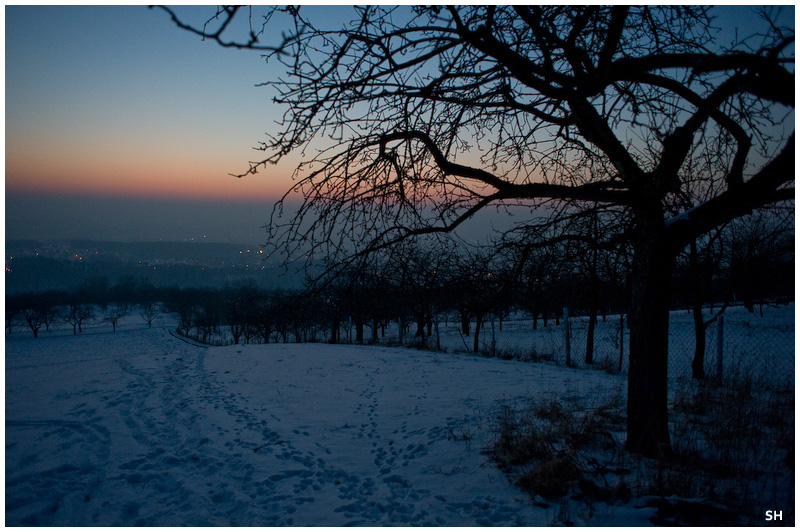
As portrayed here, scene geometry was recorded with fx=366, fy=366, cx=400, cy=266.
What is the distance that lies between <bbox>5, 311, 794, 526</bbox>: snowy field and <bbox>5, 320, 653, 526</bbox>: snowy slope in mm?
21

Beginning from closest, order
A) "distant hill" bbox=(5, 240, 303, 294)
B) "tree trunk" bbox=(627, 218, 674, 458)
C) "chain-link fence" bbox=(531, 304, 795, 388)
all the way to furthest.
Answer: "tree trunk" bbox=(627, 218, 674, 458) < "chain-link fence" bbox=(531, 304, 795, 388) < "distant hill" bbox=(5, 240, 303, 294)

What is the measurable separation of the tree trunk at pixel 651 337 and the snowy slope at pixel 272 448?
3.43 ft

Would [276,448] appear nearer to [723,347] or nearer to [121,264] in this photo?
[723,347]

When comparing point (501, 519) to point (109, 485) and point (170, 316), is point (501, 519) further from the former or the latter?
point (170, 316)

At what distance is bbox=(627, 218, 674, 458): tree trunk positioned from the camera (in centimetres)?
360

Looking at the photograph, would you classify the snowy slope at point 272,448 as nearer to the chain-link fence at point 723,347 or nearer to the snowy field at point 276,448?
the snowy field at point 276,448

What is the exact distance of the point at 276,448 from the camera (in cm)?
497

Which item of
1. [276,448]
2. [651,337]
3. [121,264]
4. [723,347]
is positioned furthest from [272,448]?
[121,264]

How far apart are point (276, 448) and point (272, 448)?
0.18 feet

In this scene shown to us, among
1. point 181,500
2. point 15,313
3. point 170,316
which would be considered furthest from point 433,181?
point 170,316

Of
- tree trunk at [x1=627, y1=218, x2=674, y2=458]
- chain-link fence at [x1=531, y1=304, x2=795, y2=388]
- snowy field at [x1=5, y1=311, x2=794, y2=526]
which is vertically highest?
tree trunk at [x1=627, y1=218, x2=674, y2=458]

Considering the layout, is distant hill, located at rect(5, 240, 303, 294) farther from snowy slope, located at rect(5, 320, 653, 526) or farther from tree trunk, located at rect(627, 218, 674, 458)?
tree trunk, located at rect(627, 218, 674, 458)

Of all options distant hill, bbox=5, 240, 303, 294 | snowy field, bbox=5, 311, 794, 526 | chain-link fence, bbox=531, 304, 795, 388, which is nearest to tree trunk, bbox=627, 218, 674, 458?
snowy field, bbox=5, 311, 794, 526

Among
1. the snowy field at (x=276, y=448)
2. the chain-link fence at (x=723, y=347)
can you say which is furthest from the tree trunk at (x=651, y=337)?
the chain-link fence at (x=723, y=347)
